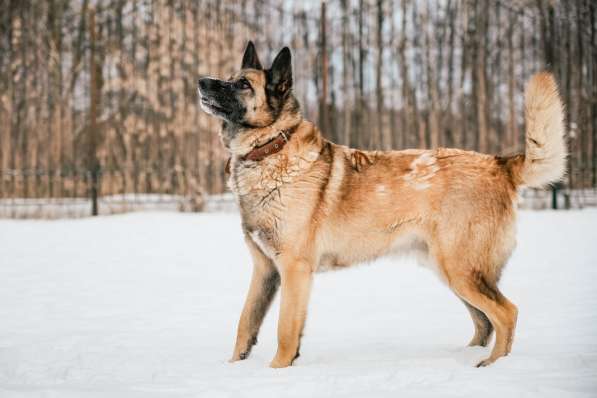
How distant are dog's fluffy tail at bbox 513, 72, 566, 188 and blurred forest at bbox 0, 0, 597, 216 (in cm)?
764

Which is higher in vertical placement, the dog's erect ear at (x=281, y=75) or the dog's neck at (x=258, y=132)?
the dog's erect ear at (x=281, y=75)

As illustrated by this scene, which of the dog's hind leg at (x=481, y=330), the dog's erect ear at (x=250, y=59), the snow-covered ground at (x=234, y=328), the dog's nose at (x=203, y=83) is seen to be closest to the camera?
the snow-covered ground at (x=234, y=328)

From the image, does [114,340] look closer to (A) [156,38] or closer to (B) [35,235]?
(B) [35,235]

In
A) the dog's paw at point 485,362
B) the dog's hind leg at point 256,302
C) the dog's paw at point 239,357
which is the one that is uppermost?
the dog's hind leg at point 256,302

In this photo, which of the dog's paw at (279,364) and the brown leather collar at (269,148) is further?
the brown leather collar at (269,148)

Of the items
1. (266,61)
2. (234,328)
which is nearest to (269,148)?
(234,328)

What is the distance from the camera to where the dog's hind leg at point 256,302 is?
3463 mm

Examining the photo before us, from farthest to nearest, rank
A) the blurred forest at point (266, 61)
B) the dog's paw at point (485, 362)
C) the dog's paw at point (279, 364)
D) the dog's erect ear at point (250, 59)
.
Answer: the blurred forest at point (266, 61)
the dog's erect ear at point (250, 59)
the dog's paw at point (279, 364)
the dog's paw at point (485, 362)

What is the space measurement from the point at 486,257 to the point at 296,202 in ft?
3.60

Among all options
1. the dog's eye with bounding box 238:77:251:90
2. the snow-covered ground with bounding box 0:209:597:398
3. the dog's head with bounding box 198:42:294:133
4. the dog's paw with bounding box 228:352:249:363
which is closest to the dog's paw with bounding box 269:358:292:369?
the snow-covered ground with bounding box 0:209:597:398

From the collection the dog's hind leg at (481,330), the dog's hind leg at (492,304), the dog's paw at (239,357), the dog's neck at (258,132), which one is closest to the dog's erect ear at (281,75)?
the dog's neck at (258,132)

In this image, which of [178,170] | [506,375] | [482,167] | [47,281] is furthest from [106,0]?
[506,375]

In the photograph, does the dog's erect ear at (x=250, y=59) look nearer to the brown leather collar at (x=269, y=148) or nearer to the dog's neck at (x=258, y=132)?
the dog's neck at (x=258, y=132)

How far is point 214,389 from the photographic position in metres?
2.61
